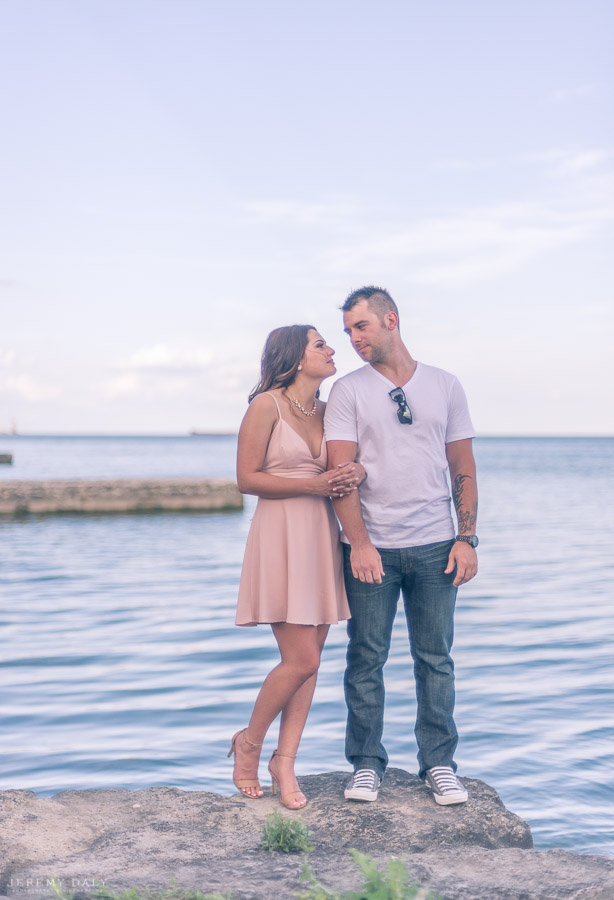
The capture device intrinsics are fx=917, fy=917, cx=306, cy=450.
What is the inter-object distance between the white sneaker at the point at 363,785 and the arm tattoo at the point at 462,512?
1.14 metres

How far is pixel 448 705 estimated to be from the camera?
13.4ft

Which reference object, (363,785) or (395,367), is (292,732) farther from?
(395,367)

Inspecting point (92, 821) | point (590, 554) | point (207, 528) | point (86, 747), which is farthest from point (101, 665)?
point (207, 528)

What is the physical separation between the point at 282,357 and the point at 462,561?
1186 mm

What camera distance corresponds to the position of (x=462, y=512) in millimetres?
4180

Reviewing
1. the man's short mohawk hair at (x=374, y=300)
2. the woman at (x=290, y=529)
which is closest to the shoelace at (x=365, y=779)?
the woman at (x=290, y=529)

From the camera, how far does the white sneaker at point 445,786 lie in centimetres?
394

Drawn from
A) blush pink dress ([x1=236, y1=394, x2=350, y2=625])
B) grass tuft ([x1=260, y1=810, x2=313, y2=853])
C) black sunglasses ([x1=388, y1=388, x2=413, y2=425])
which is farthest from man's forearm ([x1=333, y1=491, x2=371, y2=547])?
grass tuft ([x1=260, y1=810, x2=313, y2=853])

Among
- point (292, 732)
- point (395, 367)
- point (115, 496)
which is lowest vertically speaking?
point (115, 496)

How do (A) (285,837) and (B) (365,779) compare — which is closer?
(A) (285,837)

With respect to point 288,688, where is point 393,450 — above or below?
above

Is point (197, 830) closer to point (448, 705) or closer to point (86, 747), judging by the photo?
point (448, 705)

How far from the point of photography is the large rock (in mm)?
3074

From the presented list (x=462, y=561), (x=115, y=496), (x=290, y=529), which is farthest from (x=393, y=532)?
(x=115, y=496)
